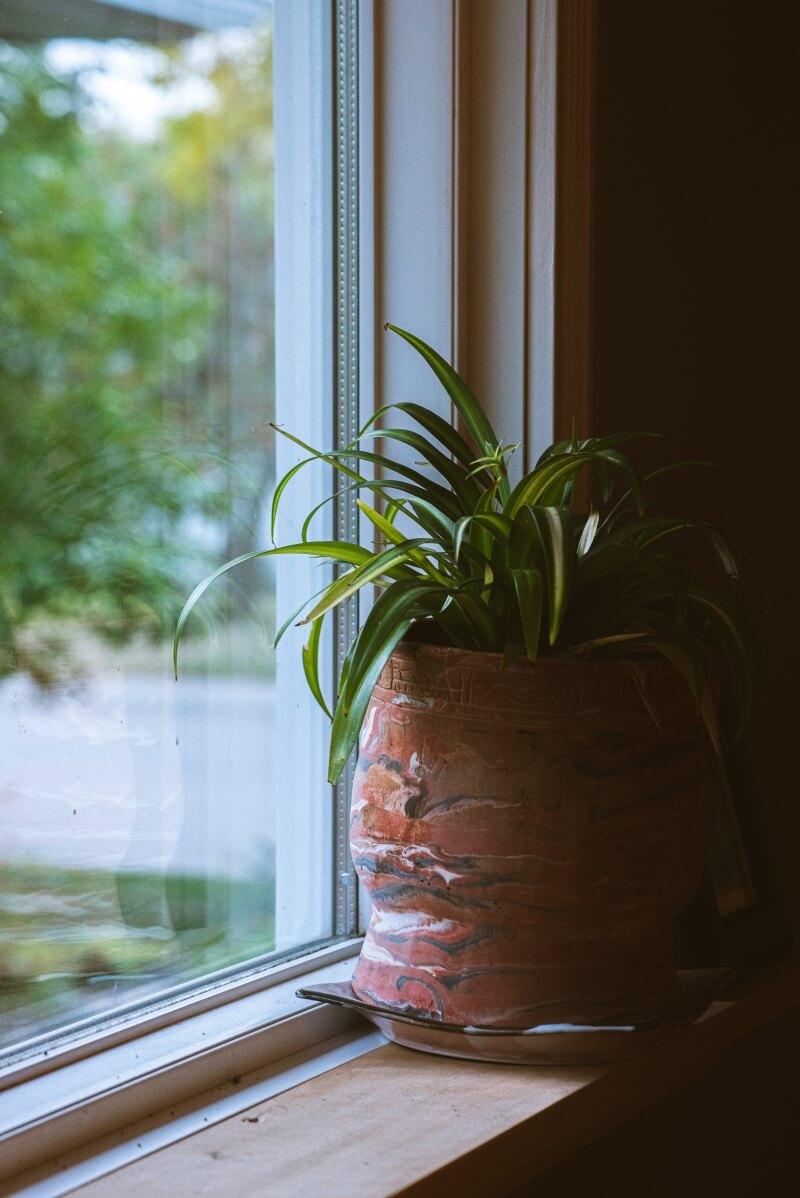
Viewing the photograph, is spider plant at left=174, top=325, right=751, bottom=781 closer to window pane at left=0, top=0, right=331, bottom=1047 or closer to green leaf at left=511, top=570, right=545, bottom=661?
green leaf at left=511, top=570, right=545, bottom=661

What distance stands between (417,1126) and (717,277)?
128cm

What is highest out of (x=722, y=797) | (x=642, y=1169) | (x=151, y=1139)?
(x=722, y=797)

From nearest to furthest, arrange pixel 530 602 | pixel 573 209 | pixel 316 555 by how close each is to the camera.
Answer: pixel 530 602 → pixel 316 555 → pixel 573 209

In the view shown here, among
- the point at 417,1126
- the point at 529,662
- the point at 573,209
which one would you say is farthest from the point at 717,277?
the point at 417,1126

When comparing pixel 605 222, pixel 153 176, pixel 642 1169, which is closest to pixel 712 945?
pixel 642 1169

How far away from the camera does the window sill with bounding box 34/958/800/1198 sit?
0.89 meters

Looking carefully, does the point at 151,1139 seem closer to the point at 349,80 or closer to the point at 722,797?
the point at 722,797

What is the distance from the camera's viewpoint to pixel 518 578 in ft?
3.17

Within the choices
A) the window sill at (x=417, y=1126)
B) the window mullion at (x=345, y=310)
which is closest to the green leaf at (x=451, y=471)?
the window mullion at (x=345, y=310)

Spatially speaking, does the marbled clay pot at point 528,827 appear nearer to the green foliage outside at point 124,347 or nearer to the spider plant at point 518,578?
the spider plant at point 518,578

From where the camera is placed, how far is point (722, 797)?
54.8 inches

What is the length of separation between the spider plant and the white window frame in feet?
0.59

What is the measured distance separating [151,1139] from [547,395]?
856 millimetres

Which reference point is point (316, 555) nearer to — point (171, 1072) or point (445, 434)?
point (445, 434)
